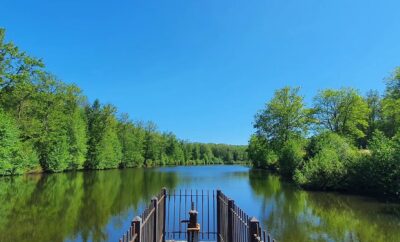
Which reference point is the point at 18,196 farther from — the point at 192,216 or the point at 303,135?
the point at 303,135

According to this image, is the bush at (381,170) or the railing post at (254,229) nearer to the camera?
the railing post at (254,229)

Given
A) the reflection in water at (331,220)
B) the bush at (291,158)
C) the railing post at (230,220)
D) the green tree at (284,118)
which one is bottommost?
the reflection in water at (331,220)

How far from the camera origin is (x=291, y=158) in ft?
121

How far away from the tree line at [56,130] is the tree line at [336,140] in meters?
27.8

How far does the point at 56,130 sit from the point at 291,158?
103 feet

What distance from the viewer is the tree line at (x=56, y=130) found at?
31891mm

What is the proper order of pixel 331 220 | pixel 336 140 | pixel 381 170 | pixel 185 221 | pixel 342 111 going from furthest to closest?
pixel 342 111 → pixel 336 140 → pixel 381 170 → pixel 331 220 → pixel 185 221

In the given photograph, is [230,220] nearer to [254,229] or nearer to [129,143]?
[254,229]

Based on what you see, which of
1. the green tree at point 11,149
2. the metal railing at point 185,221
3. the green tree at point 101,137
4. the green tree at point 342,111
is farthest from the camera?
the green tree at point 101,137

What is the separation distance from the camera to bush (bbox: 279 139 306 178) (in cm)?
3584

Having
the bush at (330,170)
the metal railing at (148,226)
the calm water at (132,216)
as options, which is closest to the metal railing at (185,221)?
the metal railing at (148,226)

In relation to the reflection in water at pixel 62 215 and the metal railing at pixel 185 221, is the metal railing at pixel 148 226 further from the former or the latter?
the reflection in water at pixel 62 215

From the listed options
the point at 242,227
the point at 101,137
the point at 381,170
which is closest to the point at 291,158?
the point at 381,170

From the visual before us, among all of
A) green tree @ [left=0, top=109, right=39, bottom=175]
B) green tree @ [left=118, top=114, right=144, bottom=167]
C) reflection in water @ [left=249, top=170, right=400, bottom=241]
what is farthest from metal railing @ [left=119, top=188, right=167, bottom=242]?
green tree @ [left=118, top=114, right=144, bottom=167]
